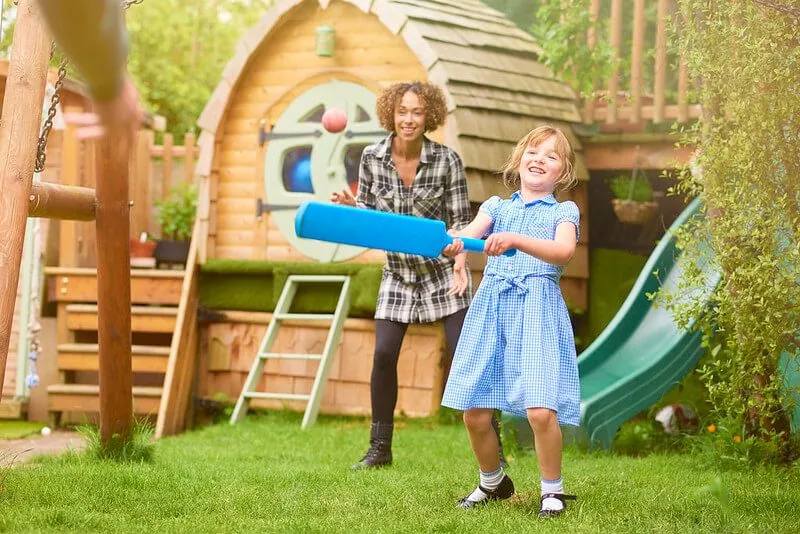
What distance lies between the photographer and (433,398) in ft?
23.4

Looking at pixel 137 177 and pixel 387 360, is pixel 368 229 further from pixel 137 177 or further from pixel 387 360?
pixel 137 177

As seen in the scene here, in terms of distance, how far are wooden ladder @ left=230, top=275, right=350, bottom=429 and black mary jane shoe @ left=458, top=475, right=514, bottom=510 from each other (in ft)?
11.1

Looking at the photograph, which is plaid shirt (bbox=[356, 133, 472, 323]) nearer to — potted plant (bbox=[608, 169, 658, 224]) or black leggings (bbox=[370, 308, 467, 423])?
black leggings (bbox=[370, 308, 467, 423])

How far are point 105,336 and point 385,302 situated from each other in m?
1.19

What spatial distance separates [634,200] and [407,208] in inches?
121

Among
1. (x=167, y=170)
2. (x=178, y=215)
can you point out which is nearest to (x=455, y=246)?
(x=178, y=215)

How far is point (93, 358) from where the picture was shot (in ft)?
26.8

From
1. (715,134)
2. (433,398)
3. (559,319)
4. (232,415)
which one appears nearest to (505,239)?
(559,319)

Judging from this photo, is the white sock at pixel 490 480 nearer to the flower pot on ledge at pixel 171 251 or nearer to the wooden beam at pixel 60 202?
the wooden beam at pixel 60 202

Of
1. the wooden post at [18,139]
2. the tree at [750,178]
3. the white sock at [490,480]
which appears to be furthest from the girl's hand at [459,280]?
the wooden post at [18,139]

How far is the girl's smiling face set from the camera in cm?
363

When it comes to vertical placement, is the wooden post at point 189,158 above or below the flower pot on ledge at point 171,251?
above

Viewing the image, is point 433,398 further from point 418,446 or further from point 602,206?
point 602,206

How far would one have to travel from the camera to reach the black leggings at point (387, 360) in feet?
16.0
